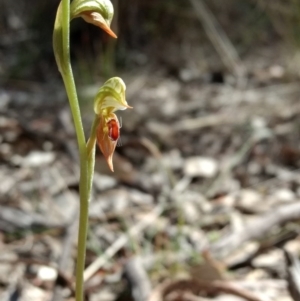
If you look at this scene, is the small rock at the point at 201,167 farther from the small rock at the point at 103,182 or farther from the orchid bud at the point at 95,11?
the orchid bud at the point at 95,11

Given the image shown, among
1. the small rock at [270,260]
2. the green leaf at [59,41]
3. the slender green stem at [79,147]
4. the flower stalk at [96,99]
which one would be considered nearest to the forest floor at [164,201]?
the small rock at [270,260]

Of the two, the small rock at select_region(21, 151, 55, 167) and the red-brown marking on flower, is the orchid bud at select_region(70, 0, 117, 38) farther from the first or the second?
the small rock at select_region(21, 151, 55, 167)

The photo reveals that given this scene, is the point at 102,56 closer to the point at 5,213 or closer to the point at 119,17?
the point at 119,17

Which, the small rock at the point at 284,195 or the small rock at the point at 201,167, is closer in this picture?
the small rock at the point at 284,195

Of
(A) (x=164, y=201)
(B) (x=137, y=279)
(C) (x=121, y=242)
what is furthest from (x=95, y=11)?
(A) (x=164, y=201)

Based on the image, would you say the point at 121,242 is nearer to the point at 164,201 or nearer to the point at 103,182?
the point at 164,201
